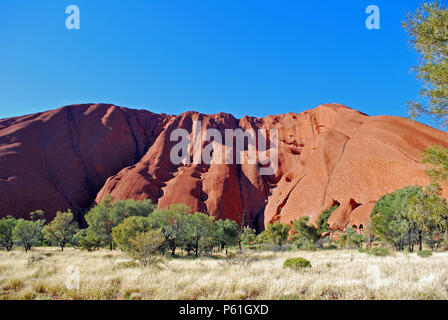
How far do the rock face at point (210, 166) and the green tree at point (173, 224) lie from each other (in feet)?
102

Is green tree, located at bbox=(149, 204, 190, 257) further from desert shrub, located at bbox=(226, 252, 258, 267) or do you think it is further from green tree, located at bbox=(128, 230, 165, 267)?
desert shrub, located at bbox=(226, 252, 258, 267)

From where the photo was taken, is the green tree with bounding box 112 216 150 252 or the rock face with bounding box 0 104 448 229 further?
the rock face with bounding box 0 104 448 229

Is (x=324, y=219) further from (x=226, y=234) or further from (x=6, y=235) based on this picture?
(x=6, y=235)

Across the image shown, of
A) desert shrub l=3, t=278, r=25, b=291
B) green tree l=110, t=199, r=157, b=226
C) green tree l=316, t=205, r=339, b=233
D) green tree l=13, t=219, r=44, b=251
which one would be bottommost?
green tree l=316, t=205, r=339, b=233

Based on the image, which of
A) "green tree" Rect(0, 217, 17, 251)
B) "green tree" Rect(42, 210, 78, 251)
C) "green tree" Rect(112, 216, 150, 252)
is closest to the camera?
"green tree" Rect(112, 216, 150, 252)

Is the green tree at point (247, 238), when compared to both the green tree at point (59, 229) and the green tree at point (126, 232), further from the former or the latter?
the green tree at point (59, 229)

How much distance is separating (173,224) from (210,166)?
60071mm

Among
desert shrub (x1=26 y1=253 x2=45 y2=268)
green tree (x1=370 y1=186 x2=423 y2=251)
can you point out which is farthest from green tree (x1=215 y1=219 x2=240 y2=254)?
desert shrub (x1=26 y1=253 x2=45 y2=268)

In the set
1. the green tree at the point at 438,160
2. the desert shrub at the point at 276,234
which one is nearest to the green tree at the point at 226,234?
the desert shrub at the point at 276,234

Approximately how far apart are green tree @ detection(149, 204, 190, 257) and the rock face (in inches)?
1221

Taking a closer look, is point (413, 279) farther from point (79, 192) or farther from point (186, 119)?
point (186, 119)

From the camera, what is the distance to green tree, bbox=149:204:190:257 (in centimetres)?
2497

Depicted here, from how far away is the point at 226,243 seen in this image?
34344 millimetres

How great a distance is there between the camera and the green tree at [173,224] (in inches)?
983
